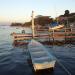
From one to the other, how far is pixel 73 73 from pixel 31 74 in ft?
10.9

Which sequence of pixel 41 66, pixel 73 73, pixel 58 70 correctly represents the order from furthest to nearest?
pixel 58 70, pixel 73 73, pixel 41 66

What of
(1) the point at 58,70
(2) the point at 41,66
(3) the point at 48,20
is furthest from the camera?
(3) the point at 48,20

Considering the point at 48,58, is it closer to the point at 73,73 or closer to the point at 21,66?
the point at 73,73

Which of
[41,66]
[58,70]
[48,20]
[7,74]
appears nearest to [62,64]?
[58,70]

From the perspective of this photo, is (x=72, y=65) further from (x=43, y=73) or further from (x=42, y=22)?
(x=42, y=22)

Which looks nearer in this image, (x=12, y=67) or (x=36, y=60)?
(x=36, y=60)

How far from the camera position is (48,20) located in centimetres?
A: 10481

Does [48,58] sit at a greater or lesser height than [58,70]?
greater

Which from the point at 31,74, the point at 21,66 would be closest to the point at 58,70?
the point at 31,74

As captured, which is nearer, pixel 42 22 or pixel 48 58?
pixel 48 58

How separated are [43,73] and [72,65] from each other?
3819mm

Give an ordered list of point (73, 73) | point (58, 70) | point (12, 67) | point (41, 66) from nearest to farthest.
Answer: point (41, 66)
point (73, 73)
point (58, 70)
point (12, 67)

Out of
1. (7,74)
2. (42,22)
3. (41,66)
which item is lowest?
(7,74)

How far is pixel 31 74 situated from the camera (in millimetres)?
13445
